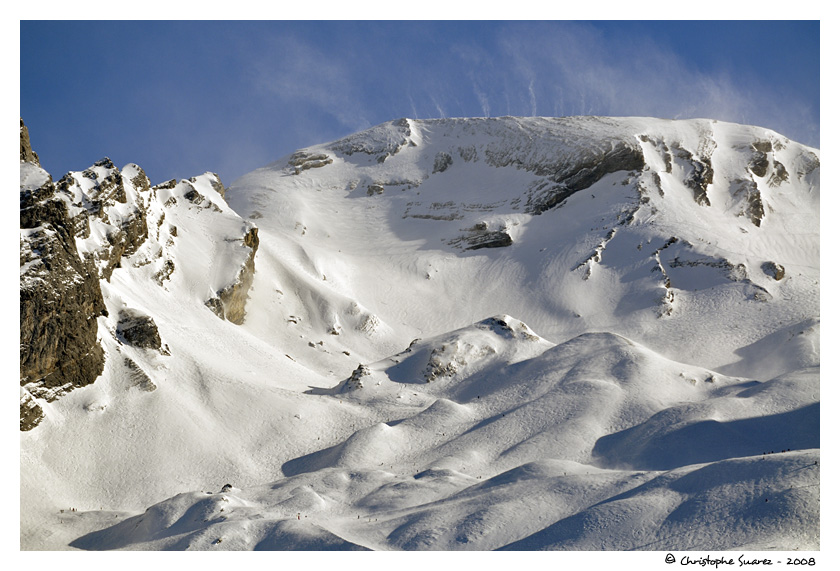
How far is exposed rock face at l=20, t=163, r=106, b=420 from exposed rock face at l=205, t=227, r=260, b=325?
24.8 meters

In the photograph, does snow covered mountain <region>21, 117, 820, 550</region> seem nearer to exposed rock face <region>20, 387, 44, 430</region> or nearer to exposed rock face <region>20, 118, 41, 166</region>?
exposed rock face <region>20, 387, 44, 430</region>

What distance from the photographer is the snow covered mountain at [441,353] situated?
41250mm

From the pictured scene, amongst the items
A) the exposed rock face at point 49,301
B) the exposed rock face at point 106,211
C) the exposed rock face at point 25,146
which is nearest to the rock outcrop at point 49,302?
the exposed rock face at point 49,301

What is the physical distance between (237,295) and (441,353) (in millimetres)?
28244

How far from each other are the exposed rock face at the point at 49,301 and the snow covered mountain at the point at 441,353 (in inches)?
8.9

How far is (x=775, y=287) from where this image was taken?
94812 millimetres

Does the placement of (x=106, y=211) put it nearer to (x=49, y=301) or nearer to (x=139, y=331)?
(x=139, y=331)

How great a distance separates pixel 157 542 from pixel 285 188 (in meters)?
103

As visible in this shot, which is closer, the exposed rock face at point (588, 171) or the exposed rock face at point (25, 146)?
the exposed rock face at point (25, 146)

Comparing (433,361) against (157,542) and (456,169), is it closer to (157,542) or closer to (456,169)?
(157,542)

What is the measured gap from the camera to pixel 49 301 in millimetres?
59125

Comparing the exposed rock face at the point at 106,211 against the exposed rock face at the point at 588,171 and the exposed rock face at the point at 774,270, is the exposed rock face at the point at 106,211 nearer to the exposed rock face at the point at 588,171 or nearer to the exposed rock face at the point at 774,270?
the exposed rock face at the point at 588,171

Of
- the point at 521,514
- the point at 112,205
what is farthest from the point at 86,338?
the point at 521,514

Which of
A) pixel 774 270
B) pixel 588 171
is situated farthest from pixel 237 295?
pixel 774 270
